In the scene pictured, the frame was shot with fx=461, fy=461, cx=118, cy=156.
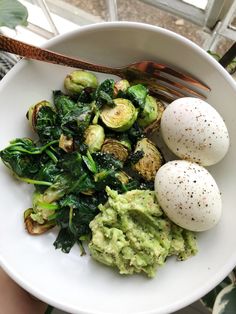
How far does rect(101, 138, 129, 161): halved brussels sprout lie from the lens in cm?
96

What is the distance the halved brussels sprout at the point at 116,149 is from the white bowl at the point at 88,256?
19 centimetres

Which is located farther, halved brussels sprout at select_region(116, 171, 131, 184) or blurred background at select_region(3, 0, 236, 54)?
blurred background at select_region(3, 0, 236, 54)

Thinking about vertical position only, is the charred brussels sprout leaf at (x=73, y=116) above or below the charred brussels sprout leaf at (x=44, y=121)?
above

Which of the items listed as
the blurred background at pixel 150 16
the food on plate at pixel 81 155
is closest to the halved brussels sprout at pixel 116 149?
the food on plate at pixel 81 155

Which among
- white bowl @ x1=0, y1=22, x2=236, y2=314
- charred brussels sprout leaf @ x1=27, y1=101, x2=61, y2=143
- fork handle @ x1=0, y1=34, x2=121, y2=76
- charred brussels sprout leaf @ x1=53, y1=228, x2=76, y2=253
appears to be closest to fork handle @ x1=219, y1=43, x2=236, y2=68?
white bowl @ x1=0, y1=22, x2=236, y2=314

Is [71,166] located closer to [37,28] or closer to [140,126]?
[140,126]

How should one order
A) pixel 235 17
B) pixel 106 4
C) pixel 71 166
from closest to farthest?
pixel 71 166 → pixel 235 17 → pixel 106 4

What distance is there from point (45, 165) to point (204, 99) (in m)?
0.37

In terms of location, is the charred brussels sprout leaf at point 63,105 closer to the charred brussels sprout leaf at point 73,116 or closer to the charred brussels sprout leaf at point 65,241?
the charred brussels sprout leaf at point 73,116

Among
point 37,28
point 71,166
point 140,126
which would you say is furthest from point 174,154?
point 37,28

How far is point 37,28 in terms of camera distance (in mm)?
A: 1360

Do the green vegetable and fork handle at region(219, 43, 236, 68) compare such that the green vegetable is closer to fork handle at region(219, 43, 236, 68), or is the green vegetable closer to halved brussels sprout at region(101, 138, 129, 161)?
halved brussels sprout at region(101, 138, 129, 161)

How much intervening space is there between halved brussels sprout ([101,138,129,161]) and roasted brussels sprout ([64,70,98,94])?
0.13 metres

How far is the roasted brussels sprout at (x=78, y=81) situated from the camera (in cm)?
99
